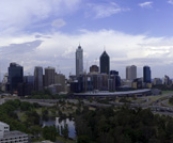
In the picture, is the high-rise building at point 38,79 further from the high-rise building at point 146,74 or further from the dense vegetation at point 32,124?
the high-rise building at point 146,74

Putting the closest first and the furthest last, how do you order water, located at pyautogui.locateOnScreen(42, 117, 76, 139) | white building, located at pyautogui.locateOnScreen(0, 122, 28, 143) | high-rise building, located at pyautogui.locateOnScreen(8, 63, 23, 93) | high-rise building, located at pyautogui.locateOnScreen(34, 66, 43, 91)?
white building, located at pyautogui.locateOnScreen(0, 122, 28, 143), water, located at pyautogui.locateOnScreen(42, 117, 76, 139), high-rise building, located at pyautogui.locateOnScreen(8, 63, 23, 93), high-rise building, located at pyautogui.locateOnScreen(34, 66, 43, 91)

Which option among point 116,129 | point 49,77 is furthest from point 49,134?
point 49,77

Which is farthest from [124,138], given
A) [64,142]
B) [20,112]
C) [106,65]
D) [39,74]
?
[106,65]

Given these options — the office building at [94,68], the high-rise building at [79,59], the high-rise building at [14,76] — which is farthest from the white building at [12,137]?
the high-rise building at [79,59]

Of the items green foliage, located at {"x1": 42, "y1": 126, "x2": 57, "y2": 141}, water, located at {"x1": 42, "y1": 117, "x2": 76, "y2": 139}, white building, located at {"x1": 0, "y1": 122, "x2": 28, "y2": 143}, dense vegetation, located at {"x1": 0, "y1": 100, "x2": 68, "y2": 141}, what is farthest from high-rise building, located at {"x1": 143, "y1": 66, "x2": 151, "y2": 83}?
white building, located at {"x1": 0, "y1": 122, "x2": 28, "y2": 143}

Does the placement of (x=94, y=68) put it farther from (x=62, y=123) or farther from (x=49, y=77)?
(x=62, y=123)

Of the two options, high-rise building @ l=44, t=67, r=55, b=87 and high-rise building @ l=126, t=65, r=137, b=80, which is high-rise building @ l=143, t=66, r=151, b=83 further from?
high-rise building @ l=44, t=67, r=55, b=87
